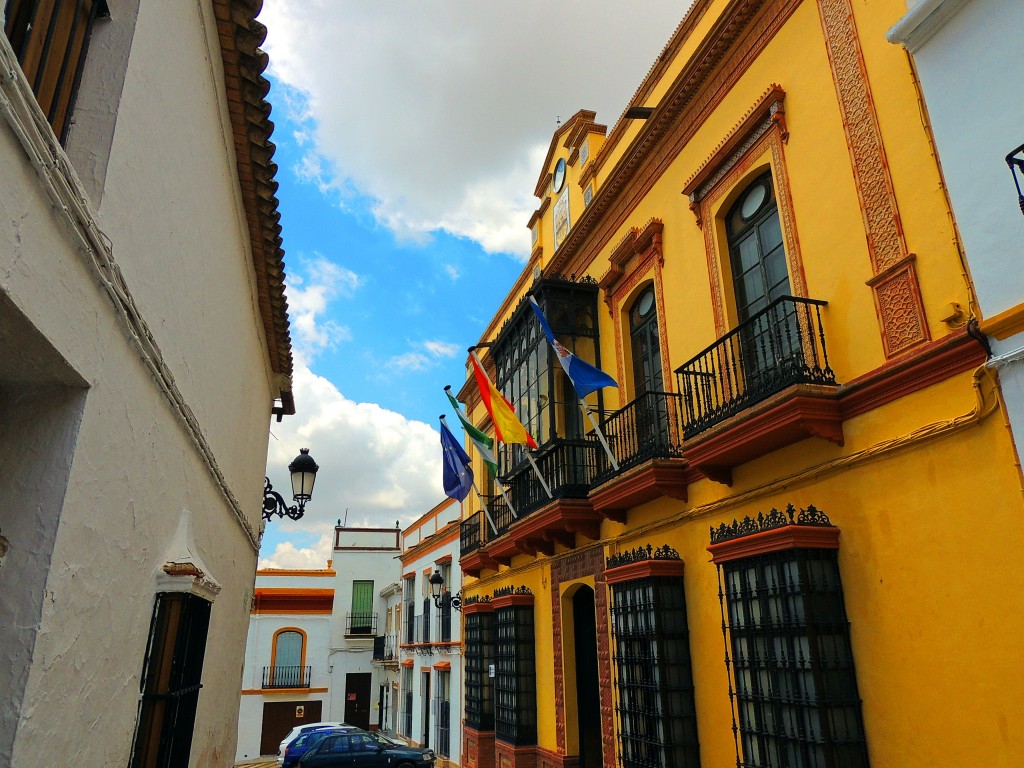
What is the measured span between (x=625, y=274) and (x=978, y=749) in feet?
21.9

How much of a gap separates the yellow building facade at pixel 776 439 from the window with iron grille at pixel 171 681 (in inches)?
163

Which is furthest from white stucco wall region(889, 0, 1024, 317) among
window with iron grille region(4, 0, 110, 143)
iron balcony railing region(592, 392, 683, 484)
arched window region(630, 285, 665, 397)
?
window with iron grille region(4, 0, 110, 143)

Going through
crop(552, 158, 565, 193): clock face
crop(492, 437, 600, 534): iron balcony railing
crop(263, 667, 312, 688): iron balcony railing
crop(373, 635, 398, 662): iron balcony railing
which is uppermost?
crop(552, 158, 565, 193): clock face

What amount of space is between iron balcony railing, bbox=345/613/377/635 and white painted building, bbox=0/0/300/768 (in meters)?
23.1

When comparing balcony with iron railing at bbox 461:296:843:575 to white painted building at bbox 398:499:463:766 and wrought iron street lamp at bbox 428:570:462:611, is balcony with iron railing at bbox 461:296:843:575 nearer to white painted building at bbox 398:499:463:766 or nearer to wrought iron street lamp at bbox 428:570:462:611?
wrought iron street lamp at bbox 428:570:462:611

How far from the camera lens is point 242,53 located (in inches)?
177

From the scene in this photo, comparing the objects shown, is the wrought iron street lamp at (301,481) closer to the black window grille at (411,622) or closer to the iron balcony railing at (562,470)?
the iron balcony railing at (562,470)

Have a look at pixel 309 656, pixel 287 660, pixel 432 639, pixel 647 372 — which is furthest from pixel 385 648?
pixel 647 372

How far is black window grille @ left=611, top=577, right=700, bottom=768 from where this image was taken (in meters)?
7.18

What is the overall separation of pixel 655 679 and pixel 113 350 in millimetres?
6247

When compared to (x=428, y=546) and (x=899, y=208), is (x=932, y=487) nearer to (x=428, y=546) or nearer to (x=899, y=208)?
(x=899, y=208)

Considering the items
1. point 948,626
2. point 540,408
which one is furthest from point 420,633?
point 948,626

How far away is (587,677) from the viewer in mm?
10430

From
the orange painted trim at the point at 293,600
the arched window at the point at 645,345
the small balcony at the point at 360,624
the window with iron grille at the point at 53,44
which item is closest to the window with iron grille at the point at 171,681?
the window with iron grille at the point at 53,44
